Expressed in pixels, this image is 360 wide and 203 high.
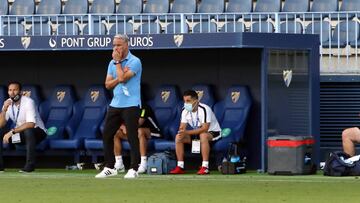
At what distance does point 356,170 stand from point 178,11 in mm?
7817

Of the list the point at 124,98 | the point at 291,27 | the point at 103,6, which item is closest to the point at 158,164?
the point at 124,98

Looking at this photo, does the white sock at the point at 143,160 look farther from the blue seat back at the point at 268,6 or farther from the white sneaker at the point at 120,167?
the blue seat back at the point at 268,6

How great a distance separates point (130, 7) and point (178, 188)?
1064 cm

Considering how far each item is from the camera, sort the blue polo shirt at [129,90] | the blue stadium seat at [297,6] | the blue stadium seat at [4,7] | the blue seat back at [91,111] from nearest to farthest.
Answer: the blue polo shirt at [129,90] → the blue seat back at [91,111] → the blue stadium seat at [297,6] → the blue stadium seat at [4,7]

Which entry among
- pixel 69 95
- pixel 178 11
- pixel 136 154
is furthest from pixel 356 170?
pixel 178 11

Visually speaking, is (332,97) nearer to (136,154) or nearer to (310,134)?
(310,134)

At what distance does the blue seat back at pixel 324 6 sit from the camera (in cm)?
2221

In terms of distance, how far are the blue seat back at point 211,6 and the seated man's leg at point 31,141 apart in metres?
6.14

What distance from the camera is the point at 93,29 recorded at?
66.6 feet

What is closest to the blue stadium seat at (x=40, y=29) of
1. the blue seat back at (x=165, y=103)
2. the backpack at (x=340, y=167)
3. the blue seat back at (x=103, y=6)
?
the blue seat back at (x=103, y=6)

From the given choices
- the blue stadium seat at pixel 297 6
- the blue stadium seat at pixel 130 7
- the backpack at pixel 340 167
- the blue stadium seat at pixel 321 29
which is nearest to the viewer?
the backpack at pixel 340 167

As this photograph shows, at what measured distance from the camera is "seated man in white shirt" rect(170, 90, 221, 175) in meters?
17.5

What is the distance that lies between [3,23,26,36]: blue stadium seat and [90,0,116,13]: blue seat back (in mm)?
2680

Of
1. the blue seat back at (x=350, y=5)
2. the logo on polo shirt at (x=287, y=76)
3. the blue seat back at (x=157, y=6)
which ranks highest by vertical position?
the blue seat back at (x=157, y=6)
